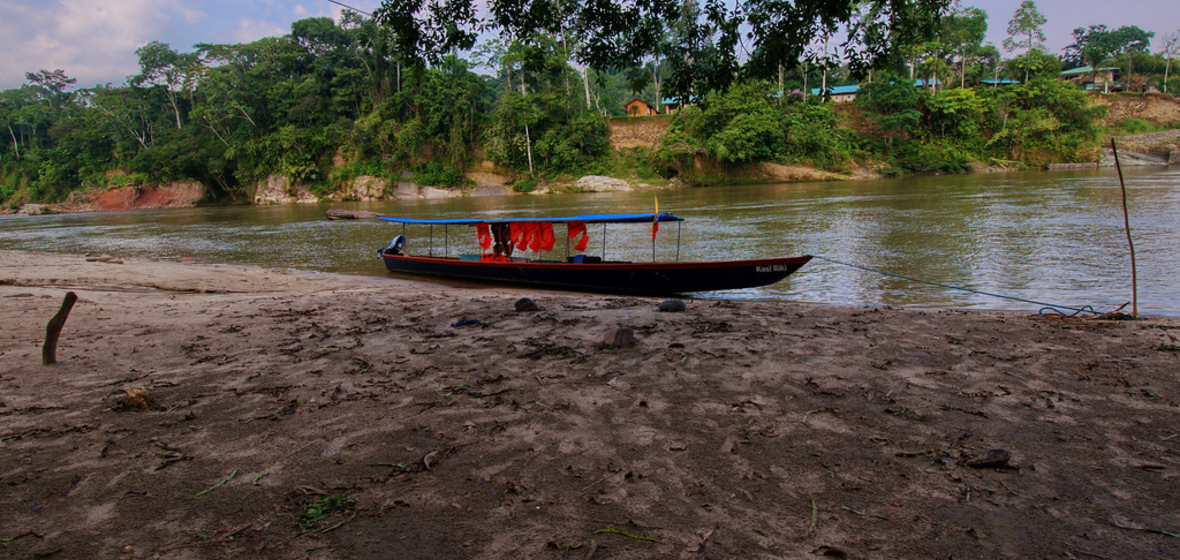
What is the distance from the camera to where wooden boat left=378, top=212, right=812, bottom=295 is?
33.2ft

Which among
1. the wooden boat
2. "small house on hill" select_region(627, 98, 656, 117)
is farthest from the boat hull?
"small house on hill" select_region(627, 98, 656, 117)

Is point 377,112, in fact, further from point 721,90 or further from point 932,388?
point 932,388

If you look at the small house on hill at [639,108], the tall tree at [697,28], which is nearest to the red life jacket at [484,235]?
the tall tree at [697,28]

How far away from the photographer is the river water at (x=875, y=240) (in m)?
10.4

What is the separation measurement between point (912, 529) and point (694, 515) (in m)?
0.99

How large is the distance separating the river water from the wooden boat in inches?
33.1

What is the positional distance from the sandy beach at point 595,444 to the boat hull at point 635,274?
3591mm

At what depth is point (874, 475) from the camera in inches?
127

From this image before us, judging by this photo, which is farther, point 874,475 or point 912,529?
point 874,475

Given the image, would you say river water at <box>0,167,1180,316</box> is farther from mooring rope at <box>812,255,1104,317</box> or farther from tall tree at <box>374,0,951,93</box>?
tall tree at <box>374,0,951,93</box>

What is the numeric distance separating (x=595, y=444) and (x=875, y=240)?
47.7ft

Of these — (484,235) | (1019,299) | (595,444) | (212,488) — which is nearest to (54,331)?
(212,488)

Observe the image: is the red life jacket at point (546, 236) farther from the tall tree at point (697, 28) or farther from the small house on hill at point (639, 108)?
the small house on hill at point (639, 108)

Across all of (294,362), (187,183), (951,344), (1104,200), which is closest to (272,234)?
(294,362)
